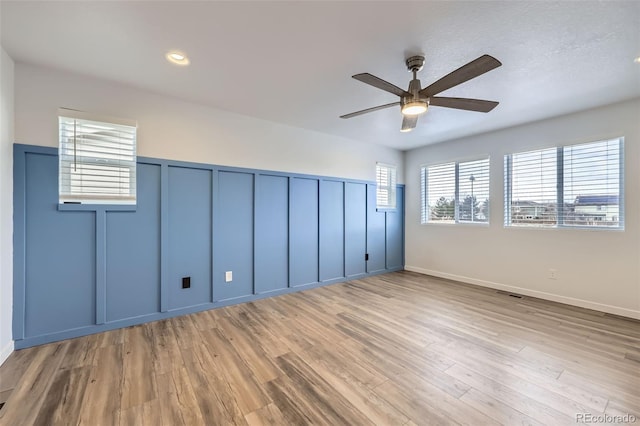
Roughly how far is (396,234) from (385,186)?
3.43 feet

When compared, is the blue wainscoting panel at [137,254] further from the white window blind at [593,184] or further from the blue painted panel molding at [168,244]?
the white window blind at [593,184]

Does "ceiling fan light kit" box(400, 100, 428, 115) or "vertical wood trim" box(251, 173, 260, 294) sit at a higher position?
"ceiling fan light kit" box(400, 100, 428, 115)

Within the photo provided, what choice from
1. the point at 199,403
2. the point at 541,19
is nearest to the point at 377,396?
the point at 199,403

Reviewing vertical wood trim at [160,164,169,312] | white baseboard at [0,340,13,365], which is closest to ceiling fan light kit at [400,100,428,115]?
vertical wood trim at [160,164,169,312]

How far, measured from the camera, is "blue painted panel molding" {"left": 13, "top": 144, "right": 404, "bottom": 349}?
91.8 inches

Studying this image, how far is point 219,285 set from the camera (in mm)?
3285

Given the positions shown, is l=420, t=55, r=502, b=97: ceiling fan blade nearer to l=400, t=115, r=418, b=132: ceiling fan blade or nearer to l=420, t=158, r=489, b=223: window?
l=400, t=115, r=418, b=132: ceiling fan blade

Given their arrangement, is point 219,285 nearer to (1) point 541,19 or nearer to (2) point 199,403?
(2) point 199,403

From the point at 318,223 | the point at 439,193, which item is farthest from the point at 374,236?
the point at 439,193

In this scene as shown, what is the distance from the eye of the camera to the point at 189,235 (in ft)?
10.1

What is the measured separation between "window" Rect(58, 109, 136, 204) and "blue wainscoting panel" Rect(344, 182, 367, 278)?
312cm

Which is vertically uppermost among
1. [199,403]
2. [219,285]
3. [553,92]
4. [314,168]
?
[553,92]

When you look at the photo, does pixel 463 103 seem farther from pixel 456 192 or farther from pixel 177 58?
pixel 456 192

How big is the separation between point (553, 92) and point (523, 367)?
2.79m
